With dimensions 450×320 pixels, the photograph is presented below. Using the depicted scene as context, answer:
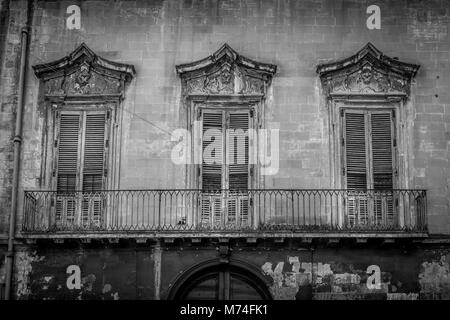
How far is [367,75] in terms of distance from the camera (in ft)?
65.8

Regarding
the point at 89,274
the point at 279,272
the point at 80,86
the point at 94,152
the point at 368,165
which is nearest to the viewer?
the point at 279,272

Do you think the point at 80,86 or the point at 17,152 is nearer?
the point at 17,152

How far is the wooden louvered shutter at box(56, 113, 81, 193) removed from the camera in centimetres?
1991

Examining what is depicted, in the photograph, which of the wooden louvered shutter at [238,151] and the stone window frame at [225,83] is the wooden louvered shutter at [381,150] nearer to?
the stone window frame at [225,83]

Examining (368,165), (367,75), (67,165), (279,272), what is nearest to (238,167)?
(279,272)

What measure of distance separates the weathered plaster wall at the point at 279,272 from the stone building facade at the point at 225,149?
3 centimetres

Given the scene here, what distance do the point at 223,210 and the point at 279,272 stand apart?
1824mm

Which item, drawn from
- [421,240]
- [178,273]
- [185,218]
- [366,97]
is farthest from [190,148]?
[421,240]

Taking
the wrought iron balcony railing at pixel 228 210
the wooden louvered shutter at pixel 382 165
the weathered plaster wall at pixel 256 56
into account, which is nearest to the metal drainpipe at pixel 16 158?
the weathered plaster wall at pixel 256 56

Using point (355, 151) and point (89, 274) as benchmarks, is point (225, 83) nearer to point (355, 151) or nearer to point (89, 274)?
point (355, 151)

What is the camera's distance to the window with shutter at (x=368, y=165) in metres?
19.5

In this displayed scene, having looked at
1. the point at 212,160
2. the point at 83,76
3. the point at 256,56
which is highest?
the point at 256,56

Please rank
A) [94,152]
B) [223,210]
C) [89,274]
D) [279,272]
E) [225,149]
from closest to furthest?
[279,272]
[89,274]
[223,210]
[225,149]
[94,152]
